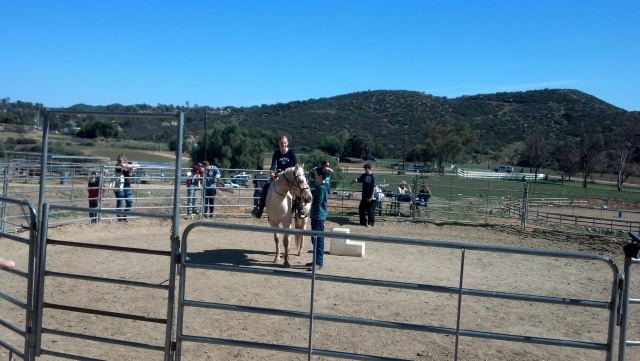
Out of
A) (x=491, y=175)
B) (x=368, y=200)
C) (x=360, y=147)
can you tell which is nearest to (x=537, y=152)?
(x=491, y=175)

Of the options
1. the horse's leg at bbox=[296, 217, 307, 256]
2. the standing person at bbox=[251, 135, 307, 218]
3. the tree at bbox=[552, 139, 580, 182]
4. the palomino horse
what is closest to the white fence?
the tree at bbox=[552, 139, 580, 182]

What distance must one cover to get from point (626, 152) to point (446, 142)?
11.7 metres

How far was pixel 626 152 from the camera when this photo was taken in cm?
3319

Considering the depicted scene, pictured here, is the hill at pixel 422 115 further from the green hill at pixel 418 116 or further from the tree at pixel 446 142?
the tree at pixel 446 142

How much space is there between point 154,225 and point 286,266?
543 cm

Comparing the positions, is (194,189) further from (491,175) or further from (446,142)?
(446,142)

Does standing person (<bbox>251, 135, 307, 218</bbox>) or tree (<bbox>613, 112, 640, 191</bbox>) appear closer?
standing person (<bbox>251, 135, 307, 218</bbox>)

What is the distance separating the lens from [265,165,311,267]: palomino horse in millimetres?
8570

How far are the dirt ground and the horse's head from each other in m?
1.23

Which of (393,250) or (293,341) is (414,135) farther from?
(293,341)

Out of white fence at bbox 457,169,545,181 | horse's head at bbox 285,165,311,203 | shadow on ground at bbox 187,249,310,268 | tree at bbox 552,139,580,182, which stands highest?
tree at bbox 552,139,580,182

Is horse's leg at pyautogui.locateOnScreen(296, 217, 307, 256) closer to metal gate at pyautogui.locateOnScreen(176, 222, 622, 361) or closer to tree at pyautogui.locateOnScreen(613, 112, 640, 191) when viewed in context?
metal gate at pyautogui.locateOnScreen(176, 222, 622, 361)

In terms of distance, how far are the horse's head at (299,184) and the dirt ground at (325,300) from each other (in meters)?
1.23

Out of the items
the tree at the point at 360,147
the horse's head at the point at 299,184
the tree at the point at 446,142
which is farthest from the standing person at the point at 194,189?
the tree at the point at 360,147
